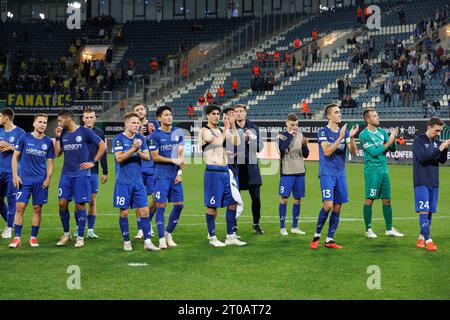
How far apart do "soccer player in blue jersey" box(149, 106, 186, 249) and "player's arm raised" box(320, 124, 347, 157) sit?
230 cm

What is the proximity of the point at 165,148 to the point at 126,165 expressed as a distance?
82 centimetres

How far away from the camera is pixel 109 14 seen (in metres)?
65.4

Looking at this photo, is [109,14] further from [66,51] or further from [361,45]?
[361,45]

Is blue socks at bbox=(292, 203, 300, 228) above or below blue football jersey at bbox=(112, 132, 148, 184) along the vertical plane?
below

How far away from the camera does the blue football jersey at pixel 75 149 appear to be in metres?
12.1

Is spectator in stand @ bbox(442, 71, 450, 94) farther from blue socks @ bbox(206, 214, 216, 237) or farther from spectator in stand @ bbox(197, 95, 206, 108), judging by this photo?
blue socks @ bbox(206, 214, 216, 237)

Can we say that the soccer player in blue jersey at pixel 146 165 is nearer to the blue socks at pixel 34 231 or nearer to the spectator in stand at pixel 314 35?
the blue socks at pixel 34 231

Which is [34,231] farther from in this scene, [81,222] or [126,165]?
[126,165]

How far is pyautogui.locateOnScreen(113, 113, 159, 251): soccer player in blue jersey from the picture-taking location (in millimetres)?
11562

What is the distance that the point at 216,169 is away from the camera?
472 inches

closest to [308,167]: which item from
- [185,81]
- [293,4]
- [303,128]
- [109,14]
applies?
→ [303,128]

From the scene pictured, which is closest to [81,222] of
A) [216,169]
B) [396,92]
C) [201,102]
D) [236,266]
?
[216,169]

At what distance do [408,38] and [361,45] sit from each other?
2.78m

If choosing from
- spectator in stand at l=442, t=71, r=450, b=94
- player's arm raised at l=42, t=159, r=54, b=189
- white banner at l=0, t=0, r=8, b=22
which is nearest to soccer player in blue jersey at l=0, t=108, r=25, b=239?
player's arm raised at l=42, t=159, r=54, b=189
